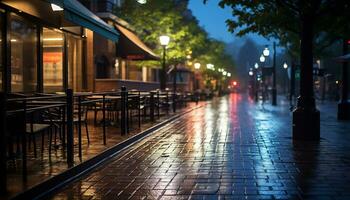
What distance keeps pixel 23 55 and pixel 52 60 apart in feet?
11.2

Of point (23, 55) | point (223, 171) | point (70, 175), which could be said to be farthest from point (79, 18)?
point (223, 171)

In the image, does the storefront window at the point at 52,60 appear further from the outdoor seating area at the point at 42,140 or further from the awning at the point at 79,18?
the outdoor seating area at the point at 42,140

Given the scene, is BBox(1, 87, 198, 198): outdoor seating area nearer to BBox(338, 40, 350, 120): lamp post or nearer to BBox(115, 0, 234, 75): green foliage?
BBox(338, 40, 350, 120): lamp post

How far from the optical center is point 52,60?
19.6 metres

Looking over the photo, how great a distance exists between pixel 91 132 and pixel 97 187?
734 centimetres

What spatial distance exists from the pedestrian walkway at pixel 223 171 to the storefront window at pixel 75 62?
7658mm

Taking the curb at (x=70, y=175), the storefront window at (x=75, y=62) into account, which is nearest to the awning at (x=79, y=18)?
the curb at (x=70, y=175)

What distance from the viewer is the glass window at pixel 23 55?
15.3 m

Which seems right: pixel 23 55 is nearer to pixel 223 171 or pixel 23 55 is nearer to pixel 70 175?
pixel 70 175

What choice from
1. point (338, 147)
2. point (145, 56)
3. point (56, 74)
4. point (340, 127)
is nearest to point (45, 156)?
point (338, 147)

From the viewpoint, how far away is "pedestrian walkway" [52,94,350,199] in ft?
26.1

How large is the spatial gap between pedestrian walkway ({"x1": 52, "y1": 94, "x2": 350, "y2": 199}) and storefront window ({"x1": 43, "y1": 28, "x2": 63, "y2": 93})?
5349 mm

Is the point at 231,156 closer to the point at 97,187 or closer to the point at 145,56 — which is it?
the point at 97,187

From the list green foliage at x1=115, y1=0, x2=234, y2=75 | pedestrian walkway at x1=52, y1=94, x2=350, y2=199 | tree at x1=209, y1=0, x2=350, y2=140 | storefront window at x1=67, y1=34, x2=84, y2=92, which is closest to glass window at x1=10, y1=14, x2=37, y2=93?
→ pedestrian walkway at x1=52, y1=94, x2=350, y2=199
